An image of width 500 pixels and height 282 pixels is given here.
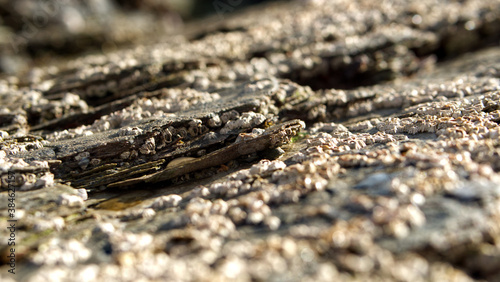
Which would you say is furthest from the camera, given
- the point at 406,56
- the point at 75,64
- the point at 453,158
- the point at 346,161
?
the point at 75,64

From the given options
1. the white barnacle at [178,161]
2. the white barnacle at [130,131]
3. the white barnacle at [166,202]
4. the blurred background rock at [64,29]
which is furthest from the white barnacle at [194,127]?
the blurred background rock at [64,29]

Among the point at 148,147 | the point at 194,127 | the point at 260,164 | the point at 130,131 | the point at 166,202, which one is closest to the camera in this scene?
the point at 166,202

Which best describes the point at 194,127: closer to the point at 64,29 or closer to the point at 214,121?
the point at 214,121

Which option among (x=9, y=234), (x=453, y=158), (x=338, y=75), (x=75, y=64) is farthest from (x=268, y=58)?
(x=9, y=234)

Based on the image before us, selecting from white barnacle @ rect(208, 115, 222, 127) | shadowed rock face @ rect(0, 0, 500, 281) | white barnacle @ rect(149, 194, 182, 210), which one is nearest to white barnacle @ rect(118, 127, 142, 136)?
shadowed rock face @ rect(0, 0, 500, 281)

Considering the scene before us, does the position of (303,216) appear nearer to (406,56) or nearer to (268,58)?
(268,58)

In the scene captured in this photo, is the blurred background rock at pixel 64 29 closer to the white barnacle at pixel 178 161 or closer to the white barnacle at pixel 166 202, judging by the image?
the white barnacle at pixel 178 161

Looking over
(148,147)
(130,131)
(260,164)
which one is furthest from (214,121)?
(260,164)
